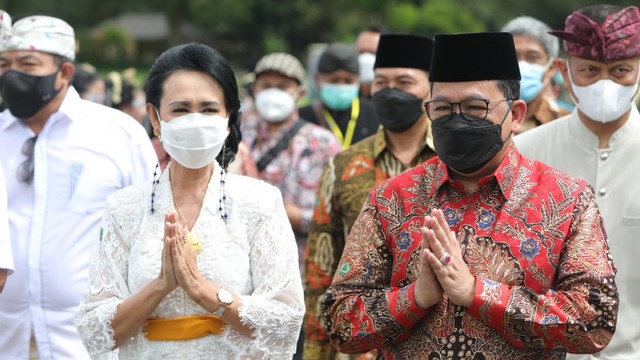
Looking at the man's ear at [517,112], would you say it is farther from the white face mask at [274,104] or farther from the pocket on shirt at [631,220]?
the white face mask at [274,104]

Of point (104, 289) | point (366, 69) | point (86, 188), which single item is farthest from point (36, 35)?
point (366, 69)

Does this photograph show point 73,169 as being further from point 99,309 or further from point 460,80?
point 460,80

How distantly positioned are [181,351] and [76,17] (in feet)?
220

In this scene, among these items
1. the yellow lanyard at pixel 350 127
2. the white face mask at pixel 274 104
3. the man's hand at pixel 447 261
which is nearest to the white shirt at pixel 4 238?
the man's hand at pixel 447 261

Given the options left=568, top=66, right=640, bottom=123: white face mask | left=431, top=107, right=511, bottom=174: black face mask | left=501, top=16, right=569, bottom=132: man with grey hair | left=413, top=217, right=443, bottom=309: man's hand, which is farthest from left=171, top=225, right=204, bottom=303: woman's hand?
left=501, top=16, right=569, bottom=132: man with grey hair

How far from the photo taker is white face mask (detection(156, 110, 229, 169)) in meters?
4.70

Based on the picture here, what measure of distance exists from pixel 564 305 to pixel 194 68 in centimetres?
178

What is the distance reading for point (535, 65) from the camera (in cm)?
782

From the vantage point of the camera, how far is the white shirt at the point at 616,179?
5.18 m

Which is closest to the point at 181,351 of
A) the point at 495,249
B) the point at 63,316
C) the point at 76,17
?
the point at 495,249

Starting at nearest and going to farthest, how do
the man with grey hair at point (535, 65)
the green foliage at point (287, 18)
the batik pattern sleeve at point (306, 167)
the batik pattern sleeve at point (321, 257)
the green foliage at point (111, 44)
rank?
the batik pattern sleeve at point (321, 257), the man with grey hair at point (535, 65), the batik pattern sleeve at point (306, 167), the green foliage at point (287, 18), the green foliage at point (111, 44)

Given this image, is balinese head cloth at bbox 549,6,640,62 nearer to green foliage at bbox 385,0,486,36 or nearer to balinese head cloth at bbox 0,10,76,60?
balinese head cloth at bbox 0,10,76,60

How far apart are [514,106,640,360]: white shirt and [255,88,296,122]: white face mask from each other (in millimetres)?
3475

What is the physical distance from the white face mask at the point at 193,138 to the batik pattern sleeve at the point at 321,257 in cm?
169
